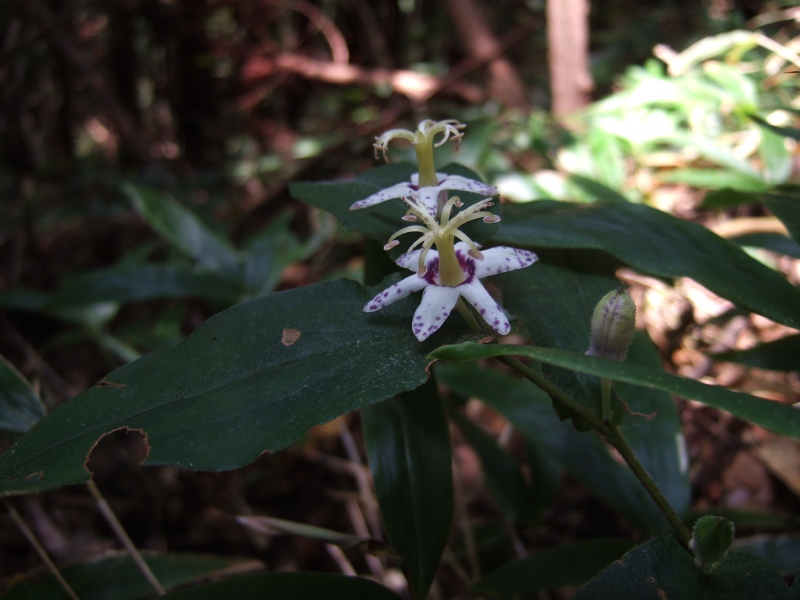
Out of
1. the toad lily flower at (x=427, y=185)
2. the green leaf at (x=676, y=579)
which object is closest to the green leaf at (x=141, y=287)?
the toad lily flower at (x=427, y=185)

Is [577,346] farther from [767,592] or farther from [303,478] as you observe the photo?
[303,478]

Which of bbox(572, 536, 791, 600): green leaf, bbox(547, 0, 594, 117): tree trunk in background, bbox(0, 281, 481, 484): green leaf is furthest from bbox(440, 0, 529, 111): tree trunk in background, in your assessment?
bbox(572, 536, 791, 600): green leaf

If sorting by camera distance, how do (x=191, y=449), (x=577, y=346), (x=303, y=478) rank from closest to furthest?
(x=191, y=449)
(x=577, y=346)
(x=303, y=478)

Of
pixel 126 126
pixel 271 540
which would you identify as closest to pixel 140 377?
pixel 271 540

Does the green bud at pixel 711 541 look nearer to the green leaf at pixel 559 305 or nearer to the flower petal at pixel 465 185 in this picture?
the green leaf at pixel 559 305

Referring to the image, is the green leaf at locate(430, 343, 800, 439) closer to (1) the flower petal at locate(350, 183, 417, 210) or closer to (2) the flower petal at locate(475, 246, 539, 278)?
(2) the flower petal at locate(475, 246, 539, 278)

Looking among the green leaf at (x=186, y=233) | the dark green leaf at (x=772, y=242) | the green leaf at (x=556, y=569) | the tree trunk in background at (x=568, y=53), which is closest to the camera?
the green leaf at (x=556, y=569)

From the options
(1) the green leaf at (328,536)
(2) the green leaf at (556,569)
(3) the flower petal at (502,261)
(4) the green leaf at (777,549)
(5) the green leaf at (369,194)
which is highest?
(5) the green leaf at (369,194)
